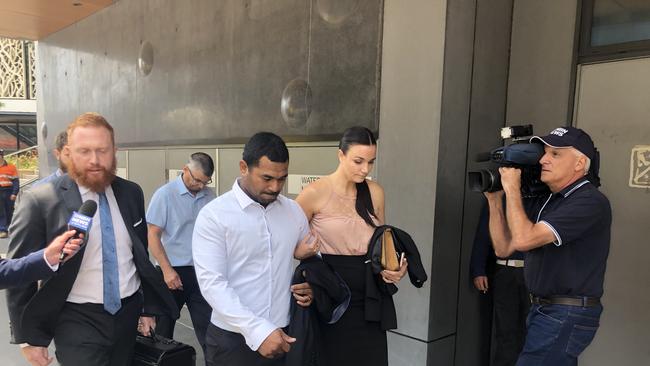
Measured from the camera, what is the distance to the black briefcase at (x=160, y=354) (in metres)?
2.50

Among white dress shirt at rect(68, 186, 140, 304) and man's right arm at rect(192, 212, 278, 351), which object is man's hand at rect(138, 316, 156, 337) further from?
man's right arm at rect(192, 212, 278, 351)

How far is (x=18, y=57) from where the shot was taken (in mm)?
26781

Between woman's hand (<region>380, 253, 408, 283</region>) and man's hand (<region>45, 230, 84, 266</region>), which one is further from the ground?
man's hand (<region>45, 230, 84, 266</region>)

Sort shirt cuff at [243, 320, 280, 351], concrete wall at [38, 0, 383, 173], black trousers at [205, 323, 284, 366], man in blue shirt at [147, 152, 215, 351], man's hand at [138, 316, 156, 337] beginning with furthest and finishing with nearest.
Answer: concrete wall at [38, 0, 383, 173], man in blue shirt at [147, 152, 215, 351], man's hand at [138, 316, 156, 337], black trousers at [205, 323, 284, 366], shirt cuff at [243, 320, 280, 351]

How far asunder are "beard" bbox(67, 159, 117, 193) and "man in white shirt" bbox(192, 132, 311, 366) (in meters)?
0.64

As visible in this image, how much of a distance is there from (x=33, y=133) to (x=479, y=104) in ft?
106

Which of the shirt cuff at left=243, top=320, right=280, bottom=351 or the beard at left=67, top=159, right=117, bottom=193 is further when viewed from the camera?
the beard at left=67, top=159, right=117, bottom=193

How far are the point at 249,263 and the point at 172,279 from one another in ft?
5.67

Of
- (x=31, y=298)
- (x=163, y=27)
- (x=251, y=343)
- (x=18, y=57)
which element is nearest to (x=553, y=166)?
(x=251, y=343)

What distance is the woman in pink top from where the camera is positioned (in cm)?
235

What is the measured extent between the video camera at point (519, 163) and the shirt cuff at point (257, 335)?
1.47 m

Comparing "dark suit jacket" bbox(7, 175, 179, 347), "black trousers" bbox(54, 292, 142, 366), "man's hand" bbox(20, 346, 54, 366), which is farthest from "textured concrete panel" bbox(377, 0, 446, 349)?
"man's hand" bbox(20, 346, 54, 366)

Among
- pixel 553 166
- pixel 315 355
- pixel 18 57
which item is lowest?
pixel 315 355

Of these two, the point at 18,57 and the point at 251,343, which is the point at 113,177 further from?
the point at 18,57
